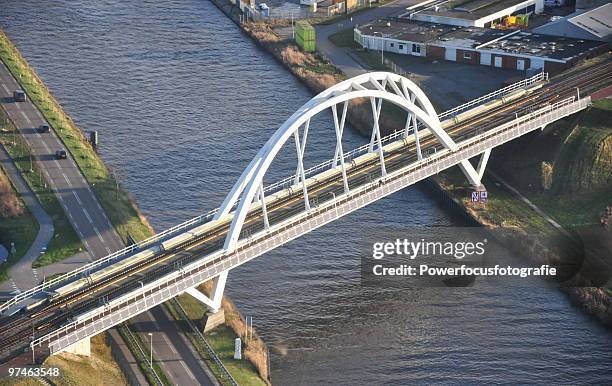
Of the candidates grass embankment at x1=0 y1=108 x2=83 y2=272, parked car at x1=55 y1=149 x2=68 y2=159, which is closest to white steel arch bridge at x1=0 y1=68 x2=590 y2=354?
grass embankment at x1=0 y1=108 x2=83 y2=272

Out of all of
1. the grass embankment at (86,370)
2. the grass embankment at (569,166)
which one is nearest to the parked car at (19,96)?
the grass embankment at (569,166)

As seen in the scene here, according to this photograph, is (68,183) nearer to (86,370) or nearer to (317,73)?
(86,370)

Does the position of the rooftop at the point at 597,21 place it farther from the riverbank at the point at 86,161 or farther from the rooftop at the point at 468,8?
the riverbank at the point at 86,161

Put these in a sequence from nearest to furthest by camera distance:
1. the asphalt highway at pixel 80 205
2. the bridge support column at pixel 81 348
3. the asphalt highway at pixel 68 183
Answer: the bridge support column at pixel 81 348 → the asphalt highway at pixel 80 205 → the asphalt highway at pixel 68 183

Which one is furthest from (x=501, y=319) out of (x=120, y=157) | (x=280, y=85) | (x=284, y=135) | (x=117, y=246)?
(x=280, y=85)

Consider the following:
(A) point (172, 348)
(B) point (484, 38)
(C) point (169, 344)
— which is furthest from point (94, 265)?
(B) point (484, 38)

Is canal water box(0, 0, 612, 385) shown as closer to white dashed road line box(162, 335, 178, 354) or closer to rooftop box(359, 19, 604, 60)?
white dashed road line box(162, 335, 178, 354)
